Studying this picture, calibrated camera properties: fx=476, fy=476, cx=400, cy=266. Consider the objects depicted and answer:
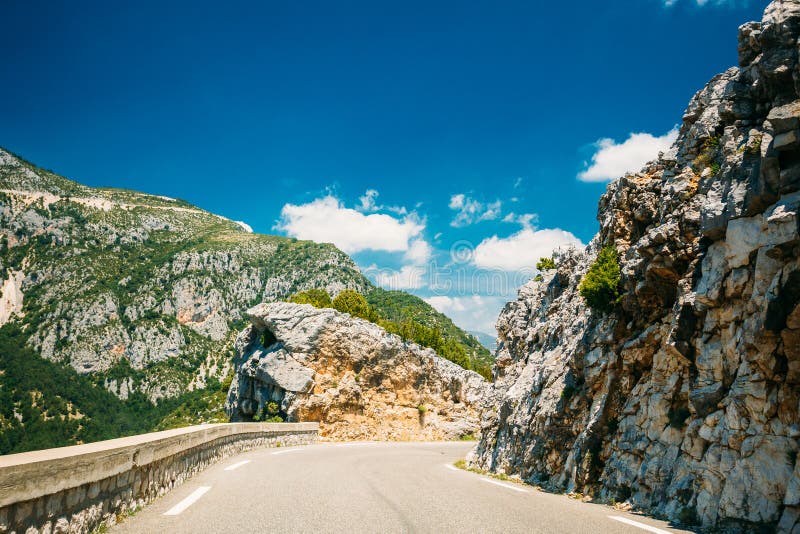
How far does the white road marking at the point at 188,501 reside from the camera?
6723mm

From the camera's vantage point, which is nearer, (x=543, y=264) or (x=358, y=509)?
(x=358, y=509)

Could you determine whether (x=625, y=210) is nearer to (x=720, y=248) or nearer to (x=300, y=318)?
(x=720, y=248)

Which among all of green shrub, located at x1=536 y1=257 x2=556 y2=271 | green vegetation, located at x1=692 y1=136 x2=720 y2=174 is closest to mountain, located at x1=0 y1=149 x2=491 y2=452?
green shrub, located at x1=536 y1=257 x2=556 y2=271

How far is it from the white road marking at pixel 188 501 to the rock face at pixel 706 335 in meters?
7.37

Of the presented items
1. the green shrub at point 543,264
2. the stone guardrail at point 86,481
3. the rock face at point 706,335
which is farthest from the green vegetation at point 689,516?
the green shrub at point 543,264

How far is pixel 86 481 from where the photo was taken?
5.17 m

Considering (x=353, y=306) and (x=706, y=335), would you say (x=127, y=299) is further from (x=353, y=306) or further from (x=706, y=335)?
(x=706, y=335)

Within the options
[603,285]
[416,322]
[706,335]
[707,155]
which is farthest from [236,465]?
[416,322]

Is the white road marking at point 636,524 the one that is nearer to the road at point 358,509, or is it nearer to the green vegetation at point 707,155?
the road at point 358,509

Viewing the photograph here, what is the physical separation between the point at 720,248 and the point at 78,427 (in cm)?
10260

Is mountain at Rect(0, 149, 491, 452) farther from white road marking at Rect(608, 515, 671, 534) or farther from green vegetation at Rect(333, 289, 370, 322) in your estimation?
white road marking at Rect(608, 515, 671, 534)

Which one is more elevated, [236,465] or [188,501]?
[188,501]

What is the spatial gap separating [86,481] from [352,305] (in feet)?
160

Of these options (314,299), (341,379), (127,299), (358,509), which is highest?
(127,299)
